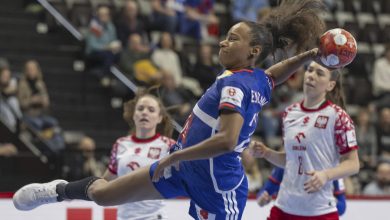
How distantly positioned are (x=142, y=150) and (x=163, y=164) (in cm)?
186

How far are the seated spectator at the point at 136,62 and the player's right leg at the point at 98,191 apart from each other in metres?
6.54

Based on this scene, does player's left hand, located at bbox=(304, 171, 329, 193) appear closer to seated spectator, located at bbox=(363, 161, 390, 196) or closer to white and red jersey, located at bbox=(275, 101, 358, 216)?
white and red jersey, located at bbox=(275, 101, 358, 216)

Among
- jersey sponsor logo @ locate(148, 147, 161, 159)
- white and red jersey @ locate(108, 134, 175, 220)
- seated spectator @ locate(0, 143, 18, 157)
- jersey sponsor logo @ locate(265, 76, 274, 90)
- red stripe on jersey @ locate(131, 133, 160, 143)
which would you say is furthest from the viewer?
seated spectator @ locate(0, 143, 18, 157)

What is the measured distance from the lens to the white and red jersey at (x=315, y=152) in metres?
6.89

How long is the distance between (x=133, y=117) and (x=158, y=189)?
183 centimetres

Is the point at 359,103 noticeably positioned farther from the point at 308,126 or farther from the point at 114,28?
the point at 308,126

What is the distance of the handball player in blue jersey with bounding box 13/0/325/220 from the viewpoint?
5.37 m

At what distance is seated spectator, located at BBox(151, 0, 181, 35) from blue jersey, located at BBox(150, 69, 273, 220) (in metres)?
8.35

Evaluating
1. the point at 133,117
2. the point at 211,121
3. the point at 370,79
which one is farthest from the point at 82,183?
the point at 370,79

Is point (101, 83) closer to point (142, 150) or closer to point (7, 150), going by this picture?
point (7, 150)

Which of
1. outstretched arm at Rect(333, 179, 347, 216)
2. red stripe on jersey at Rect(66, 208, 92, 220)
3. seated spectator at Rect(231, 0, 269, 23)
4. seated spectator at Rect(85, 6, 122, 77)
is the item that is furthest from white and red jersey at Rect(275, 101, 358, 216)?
seated spectator at Rect(231, 0, 269, 23)

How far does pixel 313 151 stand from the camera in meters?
6.93

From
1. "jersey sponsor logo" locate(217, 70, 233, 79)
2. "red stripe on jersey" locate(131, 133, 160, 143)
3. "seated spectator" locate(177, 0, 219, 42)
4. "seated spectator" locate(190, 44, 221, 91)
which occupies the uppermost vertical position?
"seated spectator" locate(177, 0, 219, 42)

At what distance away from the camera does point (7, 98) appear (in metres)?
11.4
